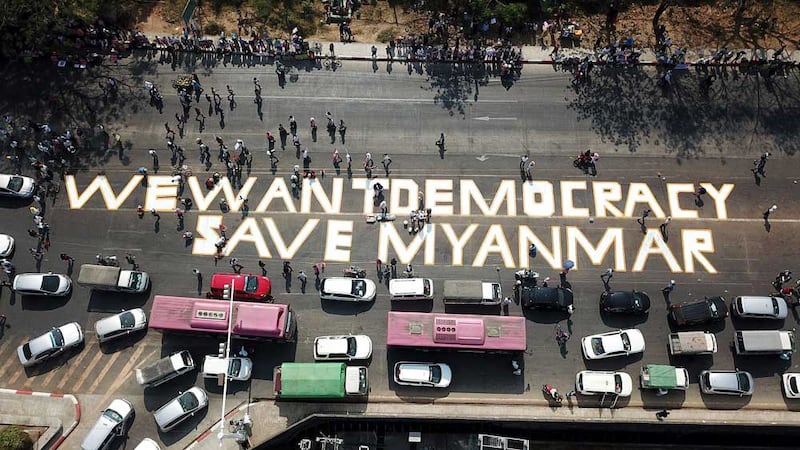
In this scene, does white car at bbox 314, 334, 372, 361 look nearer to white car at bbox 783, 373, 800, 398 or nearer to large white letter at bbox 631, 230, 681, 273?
large white letter at bbox 631, 230, 681, 273

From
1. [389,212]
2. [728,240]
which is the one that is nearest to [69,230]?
[389,212]

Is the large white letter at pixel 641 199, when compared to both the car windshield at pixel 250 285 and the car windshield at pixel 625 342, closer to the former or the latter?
the car windshield at pixel 625 342

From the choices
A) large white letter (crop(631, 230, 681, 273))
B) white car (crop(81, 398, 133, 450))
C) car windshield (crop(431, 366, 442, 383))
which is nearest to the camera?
white car (crop(81, 398, 133, 450))

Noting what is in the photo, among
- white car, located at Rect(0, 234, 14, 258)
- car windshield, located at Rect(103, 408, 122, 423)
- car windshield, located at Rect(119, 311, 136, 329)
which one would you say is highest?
white car, located at Rect(0, 234, 14, 258)

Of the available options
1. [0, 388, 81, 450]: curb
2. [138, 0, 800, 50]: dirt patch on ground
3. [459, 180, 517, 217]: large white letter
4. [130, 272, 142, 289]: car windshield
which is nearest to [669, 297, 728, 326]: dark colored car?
[459, 180, 517, 217]: large white letter

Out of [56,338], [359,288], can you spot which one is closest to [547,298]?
[359,288]

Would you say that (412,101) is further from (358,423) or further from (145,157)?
(358,423)

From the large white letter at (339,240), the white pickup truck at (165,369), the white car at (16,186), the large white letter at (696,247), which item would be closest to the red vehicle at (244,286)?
the white pickup truck at (165,369)
